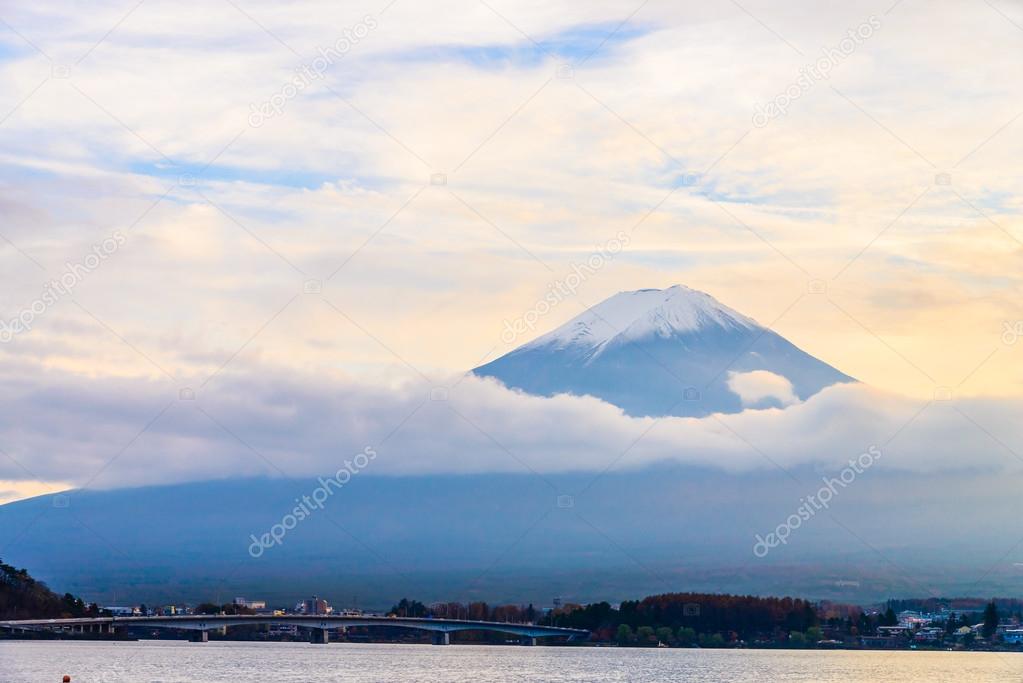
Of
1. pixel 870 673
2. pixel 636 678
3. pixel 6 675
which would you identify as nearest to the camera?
pixel 6 675

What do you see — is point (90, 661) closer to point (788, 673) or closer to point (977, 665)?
point (788, 673)

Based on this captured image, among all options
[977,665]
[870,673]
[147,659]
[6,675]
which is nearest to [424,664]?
[147,659]

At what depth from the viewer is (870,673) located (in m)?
161

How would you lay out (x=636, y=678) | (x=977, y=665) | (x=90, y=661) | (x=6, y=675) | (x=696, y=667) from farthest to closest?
(x=977, y=665)
(x=696, y=667)
(x=90, y=661)
(x=636, y=678)
(x=6, y=675)

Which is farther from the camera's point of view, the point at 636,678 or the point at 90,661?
the point at 90,661

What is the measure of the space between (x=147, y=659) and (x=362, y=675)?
40389mm

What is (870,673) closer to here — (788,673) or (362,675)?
(788,673)

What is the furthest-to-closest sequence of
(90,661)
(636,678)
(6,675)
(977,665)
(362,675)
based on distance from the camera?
1. (977,665)
2. (90,661)
3. (636,678)
4. (362,675)
5. (6,675)

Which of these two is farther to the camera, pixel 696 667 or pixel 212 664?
pixel 696 667

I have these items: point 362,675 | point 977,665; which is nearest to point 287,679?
point 362,675

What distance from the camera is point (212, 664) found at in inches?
6058

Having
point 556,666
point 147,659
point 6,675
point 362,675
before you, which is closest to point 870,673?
point 556,666

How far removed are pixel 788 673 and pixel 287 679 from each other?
5450 cm

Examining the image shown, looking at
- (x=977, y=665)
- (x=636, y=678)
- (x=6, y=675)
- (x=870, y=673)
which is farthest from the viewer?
(x=977, y=665)
